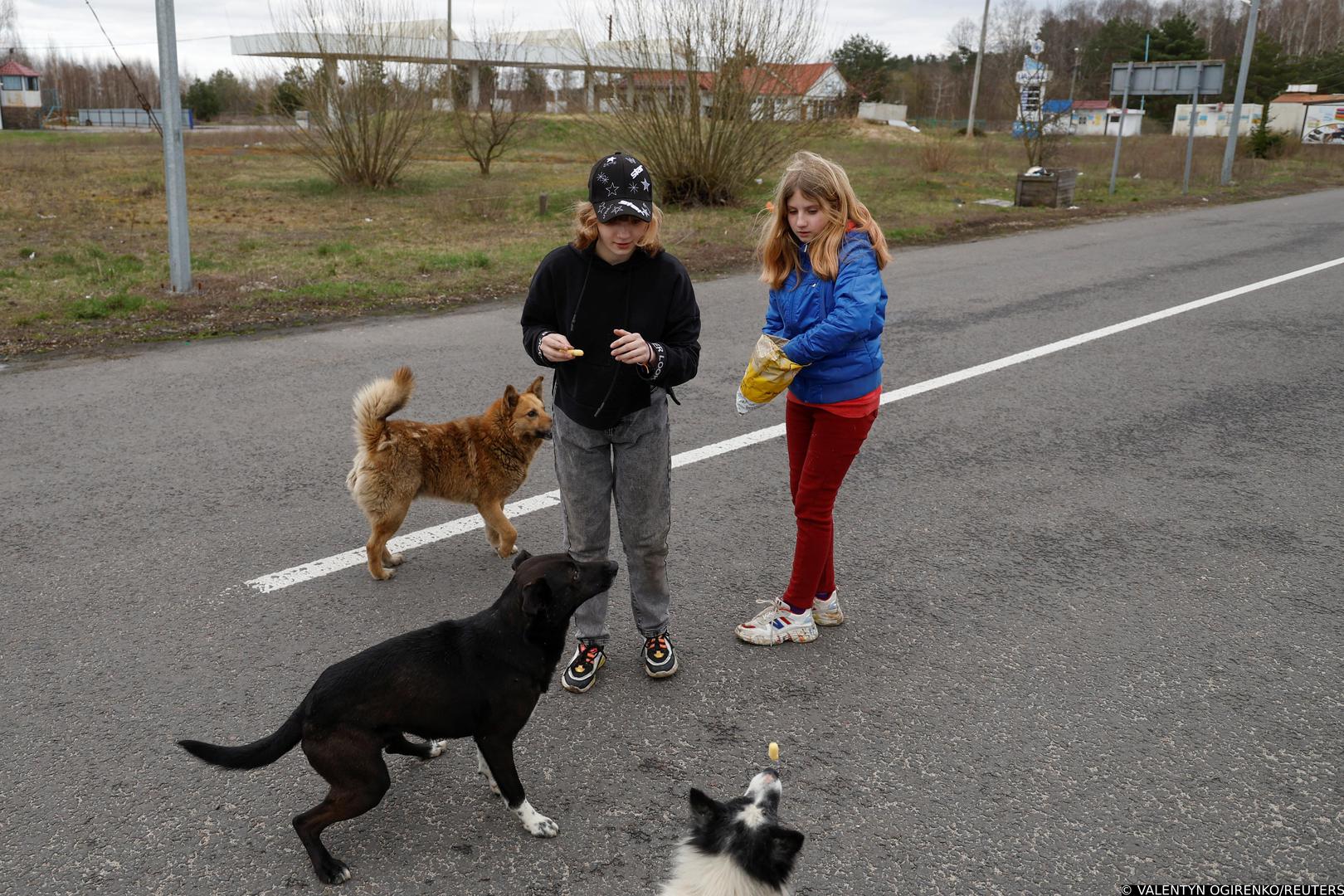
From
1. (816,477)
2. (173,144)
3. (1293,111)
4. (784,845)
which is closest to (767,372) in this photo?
(816,477)

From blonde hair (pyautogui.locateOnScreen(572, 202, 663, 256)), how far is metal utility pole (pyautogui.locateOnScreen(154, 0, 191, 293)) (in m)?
8.02

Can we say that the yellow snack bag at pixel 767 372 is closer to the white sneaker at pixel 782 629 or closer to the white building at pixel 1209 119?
the white sneaker at pixel 782 629

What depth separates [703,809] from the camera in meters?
2.48

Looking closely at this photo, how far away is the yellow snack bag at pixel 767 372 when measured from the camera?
13.0 feet

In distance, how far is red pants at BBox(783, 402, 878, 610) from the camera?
411 centimetres

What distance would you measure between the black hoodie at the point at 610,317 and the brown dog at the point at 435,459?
135 cm

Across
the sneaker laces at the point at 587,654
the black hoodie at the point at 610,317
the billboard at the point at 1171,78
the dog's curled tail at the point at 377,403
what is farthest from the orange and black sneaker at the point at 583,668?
the billboard at the point at 1171,78

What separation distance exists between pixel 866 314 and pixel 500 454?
2.24 metres

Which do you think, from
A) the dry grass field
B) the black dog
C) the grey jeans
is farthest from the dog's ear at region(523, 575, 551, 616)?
the dry grass field

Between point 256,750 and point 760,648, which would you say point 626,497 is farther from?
point 256,750

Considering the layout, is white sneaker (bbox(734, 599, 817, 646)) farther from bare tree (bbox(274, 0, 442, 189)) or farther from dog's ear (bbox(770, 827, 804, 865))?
bare tree (bbox(274, 0, 442, 189))

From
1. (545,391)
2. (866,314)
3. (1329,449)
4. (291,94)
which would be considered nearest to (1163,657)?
(866,314)

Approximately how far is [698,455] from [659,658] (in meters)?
2.69

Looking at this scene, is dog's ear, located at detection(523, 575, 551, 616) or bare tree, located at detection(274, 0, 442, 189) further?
bare tree, located at detection(274, 0, 442, 189)
